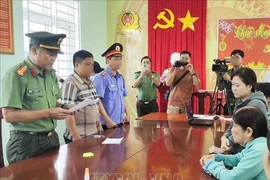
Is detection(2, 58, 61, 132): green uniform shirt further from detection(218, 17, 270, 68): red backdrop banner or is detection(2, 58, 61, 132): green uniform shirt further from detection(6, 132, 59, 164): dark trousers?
detection(218, 17, 270, 68): red backdrop banner

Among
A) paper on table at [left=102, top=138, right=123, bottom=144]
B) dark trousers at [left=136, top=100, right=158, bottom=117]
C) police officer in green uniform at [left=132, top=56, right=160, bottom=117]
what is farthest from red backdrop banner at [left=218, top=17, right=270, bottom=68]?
paper on table at [left=102, top=138, right=123, bottom=144]

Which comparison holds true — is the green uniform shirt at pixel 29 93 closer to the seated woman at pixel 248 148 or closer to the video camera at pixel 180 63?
the seated woman at pixel 248 148

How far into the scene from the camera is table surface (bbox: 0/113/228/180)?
4.63ft

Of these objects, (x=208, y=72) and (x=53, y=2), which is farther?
(x=208, y=72)

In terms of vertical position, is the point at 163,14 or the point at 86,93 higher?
the point at 163,14

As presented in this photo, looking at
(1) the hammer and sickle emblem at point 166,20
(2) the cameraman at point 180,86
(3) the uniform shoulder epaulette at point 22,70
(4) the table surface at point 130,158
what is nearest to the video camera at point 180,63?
(2) the cameraman at point 180,86

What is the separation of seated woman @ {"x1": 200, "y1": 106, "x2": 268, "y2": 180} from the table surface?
7cm

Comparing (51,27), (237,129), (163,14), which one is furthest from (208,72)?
(237,129)

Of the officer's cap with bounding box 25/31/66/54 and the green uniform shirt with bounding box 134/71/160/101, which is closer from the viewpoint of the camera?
the officer's cap with bounding box 25/31/66/54

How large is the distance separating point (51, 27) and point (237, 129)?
3426 mm

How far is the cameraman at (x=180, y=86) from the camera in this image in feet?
11.7

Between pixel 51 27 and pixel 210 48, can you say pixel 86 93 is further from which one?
pixel 210 48

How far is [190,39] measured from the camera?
17.6 ft

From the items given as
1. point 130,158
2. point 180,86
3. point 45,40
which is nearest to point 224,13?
point 180,86
